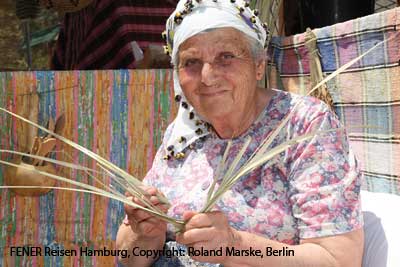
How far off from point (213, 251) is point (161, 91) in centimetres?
158

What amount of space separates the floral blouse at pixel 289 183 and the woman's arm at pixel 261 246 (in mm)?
35

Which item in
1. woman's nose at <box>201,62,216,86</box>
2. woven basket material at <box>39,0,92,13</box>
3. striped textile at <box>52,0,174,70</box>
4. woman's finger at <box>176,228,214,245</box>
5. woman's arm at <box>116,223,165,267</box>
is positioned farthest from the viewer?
woven basket material at <box>39,0,92,13</box>

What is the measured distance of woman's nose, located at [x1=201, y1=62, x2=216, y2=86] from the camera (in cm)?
180

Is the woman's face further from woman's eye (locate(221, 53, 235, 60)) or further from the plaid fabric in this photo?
the plaid fabric

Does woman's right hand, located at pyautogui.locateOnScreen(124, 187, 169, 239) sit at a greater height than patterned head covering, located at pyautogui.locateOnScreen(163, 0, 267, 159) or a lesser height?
lesser

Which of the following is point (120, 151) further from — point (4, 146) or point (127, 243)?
point (127, 243)

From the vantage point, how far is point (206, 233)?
1.44 meters

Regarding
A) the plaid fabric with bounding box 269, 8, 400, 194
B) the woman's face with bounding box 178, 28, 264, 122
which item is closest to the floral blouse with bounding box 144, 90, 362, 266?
the woman's face with bounding box 178, 28, 264, 122

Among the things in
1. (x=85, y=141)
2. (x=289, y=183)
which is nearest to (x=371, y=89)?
(x=289, y=183)

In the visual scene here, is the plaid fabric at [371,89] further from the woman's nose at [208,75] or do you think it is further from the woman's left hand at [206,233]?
the woman's left hand at [206,233]

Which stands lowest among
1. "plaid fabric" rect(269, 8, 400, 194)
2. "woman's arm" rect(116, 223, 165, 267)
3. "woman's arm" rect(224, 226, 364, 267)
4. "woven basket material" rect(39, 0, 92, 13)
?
"woman's arm" rect(116, 223, 165, 267)

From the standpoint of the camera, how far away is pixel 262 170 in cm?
179

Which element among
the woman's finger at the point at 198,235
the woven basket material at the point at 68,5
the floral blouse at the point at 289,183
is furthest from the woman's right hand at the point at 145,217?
the woven basket material at the point at 68,5

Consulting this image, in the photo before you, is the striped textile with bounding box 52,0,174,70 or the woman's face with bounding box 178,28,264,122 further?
the striped textile with bounding box 52,0,174,70
